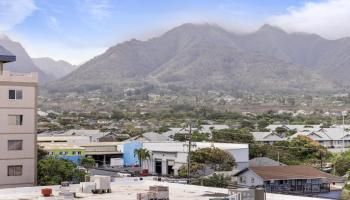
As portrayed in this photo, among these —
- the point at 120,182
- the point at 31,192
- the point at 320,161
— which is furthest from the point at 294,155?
the point at 31,192

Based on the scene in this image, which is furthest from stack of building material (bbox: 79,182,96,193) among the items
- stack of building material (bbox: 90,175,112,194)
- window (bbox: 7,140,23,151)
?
window (bbox: 7,140,23,151)

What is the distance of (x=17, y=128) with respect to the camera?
39500mm

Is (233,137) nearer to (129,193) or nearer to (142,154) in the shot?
(142,154)

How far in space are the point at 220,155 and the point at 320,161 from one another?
822 inches

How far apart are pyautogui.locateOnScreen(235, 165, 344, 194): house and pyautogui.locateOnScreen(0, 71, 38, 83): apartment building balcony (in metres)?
27.5

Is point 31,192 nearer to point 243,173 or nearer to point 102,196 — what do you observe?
point 102,196

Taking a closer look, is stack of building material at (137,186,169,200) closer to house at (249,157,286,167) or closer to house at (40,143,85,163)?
house at (249,157,286,167)

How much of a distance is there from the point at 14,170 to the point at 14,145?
1.66m

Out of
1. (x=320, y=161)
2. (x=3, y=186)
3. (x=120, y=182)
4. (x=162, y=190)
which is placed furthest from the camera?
(x=320, y=161)

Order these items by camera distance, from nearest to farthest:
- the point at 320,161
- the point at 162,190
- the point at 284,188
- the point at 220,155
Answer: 1. the point at 162,190
2. the point at 284,188
3. the point at 220,155
4. the point at 320,161

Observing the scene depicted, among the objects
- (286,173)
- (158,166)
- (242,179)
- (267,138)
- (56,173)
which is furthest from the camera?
(267,138)

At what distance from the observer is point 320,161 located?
277ft

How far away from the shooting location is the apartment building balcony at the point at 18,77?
38750 mm

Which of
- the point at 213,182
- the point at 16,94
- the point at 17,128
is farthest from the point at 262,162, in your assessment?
the point at 16,94
